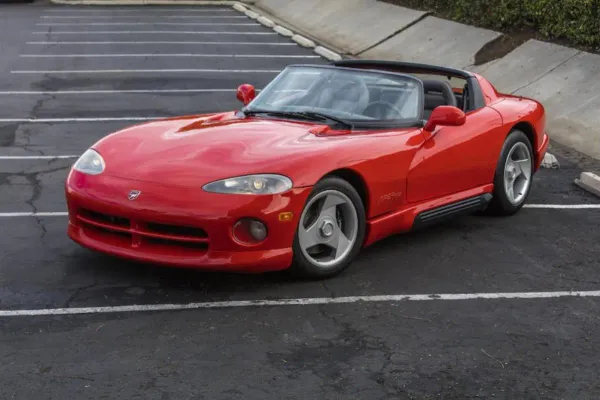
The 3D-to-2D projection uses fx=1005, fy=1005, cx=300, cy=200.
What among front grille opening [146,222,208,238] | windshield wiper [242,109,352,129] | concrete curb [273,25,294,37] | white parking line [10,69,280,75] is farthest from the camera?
concrete curb [273,25,294,37]

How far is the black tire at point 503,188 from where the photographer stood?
26.0ft

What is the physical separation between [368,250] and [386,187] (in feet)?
1.94

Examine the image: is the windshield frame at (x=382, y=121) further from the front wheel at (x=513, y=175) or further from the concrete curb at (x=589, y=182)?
the concrete curb at (x=589, y=182)

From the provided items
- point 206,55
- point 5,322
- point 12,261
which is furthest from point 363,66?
point 206,55

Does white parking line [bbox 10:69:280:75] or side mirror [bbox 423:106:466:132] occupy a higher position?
side mirror [bbox 423:106:466:132]

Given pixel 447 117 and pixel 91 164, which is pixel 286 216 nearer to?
pixel 91 164

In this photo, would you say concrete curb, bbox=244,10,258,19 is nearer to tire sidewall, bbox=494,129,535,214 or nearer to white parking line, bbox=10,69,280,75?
white parking line, bbox=10,69,280,75

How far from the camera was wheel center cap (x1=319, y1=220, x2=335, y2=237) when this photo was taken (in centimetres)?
623

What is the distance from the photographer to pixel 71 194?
247 inches

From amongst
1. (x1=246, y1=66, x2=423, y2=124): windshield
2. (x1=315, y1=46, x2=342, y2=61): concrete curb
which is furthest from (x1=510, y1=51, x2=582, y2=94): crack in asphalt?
(x1=246, y1=66, x2=423, y2=124): windshield

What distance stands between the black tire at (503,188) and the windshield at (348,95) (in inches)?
40.0

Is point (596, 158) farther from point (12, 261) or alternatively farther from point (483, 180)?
point (12, 261)

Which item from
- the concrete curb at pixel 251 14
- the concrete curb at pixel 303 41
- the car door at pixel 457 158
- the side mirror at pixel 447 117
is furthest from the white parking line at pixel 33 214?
the concrete curb at pixel 251 14

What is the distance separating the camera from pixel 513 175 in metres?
8.22
